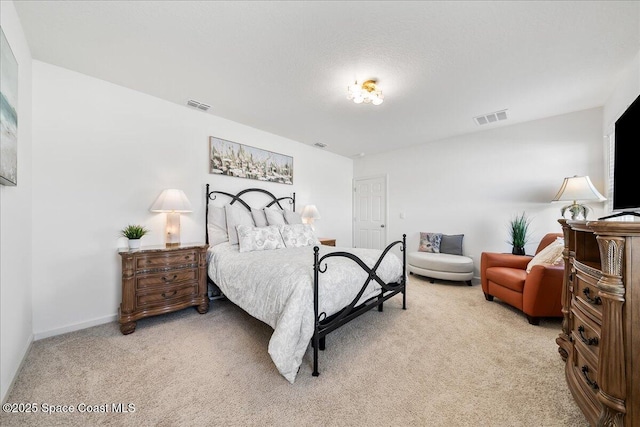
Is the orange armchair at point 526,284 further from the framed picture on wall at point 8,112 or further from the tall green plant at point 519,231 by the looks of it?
the framed picture on wall at point 8,112

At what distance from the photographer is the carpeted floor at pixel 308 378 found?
1363mm

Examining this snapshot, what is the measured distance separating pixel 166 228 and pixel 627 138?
4314 millimetres

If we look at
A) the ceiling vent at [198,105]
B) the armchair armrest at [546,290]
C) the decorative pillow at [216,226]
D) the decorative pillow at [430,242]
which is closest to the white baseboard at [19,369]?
the decorative pillow at [216,226]

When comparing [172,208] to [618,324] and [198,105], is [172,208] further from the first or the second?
[618,324]

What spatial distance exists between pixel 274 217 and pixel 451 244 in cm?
332

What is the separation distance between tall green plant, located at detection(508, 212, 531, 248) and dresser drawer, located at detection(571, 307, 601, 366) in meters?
2.55

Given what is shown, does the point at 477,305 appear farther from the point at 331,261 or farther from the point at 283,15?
the point at 283,15

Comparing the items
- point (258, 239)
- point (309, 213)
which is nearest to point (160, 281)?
point (258, 239)

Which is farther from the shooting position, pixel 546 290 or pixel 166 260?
pixel 166 260

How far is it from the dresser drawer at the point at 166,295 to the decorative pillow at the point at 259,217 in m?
1.22

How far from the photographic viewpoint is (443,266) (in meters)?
3.91

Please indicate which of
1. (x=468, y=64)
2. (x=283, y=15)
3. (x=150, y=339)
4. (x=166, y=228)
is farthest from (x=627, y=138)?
(x=166, y=228)

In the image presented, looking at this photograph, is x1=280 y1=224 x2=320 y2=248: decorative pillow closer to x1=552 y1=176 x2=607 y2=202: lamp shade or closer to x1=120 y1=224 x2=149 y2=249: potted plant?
x1=120 y1=224 x2=149 y2=249: potted plant

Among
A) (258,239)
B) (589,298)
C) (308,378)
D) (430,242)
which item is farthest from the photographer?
(430,242)
